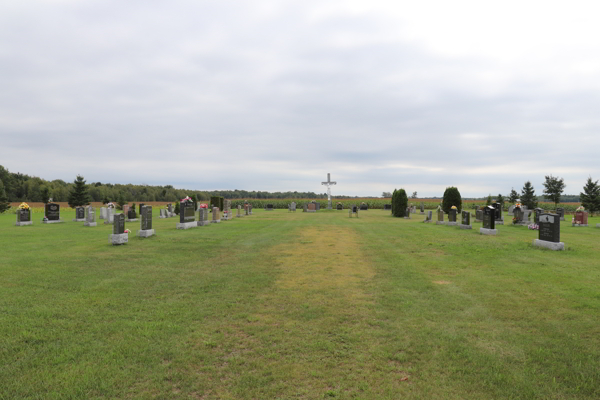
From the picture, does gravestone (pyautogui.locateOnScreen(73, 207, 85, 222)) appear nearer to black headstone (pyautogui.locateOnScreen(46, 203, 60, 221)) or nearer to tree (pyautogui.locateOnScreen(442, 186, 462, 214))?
black headstone (pyautogui.locateOnScreen(46, 203, 60, 221))

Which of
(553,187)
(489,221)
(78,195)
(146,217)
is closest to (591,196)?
(553,187)

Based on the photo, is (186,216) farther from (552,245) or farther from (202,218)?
(552,245)

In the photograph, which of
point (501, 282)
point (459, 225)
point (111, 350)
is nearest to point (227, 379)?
point (111, 350)

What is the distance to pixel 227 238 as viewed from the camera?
1459cm

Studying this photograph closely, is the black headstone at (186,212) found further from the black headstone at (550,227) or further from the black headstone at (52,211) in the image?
the black headstone at (550,227)

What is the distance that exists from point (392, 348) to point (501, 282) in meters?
4.52

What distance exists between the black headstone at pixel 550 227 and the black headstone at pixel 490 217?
3.37 metres

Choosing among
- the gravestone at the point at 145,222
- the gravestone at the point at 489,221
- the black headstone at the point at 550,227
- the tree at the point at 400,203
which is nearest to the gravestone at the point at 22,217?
the gravestone at the point at 145,222

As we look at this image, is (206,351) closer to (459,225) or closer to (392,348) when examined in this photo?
(392,348)

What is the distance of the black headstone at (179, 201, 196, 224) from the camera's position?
18.1 m

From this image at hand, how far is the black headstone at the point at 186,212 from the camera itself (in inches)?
712

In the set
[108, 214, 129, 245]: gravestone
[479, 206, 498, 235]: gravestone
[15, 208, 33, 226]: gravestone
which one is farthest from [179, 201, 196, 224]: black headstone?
[479, 206, 498, 235]: gravestone

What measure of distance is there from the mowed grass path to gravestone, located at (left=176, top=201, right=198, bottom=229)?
27.8ft

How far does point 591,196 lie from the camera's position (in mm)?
33750
